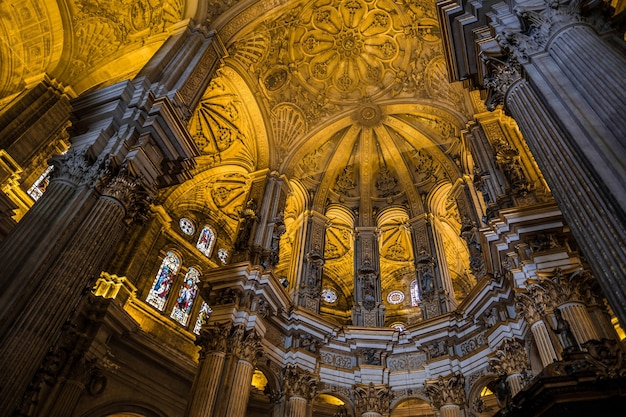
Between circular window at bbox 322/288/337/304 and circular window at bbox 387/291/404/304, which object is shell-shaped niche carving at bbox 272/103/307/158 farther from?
circular window at bbox 387/291/404/304

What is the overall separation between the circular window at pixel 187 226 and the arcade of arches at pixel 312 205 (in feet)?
0.35

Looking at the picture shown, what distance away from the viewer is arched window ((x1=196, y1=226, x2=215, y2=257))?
19.4 m

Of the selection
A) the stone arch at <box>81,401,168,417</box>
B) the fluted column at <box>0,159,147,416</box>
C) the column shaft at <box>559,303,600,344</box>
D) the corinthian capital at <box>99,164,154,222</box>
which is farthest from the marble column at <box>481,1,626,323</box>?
the stone arch at <box>81,401,168,417</box>

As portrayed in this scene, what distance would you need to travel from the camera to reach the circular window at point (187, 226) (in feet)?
62.5

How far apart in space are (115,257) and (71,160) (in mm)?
8670

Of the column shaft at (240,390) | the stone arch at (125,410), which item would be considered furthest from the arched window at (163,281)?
the column shaft at (240,390)

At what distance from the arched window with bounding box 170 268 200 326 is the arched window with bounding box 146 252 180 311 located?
1.74ft

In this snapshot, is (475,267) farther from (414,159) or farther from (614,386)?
(614,386)

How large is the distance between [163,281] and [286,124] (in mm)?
7760

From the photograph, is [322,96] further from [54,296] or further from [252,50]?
[54,296]

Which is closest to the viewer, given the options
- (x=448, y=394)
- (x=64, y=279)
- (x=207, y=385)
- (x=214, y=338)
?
(x=64, y=279)

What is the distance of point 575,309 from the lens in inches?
306

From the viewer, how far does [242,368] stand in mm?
9695

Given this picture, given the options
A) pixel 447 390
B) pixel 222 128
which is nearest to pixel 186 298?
pixel 222 128
